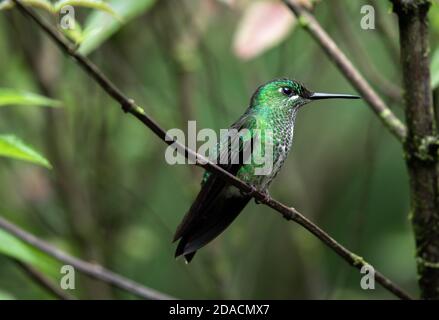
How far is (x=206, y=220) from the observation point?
1.96 m

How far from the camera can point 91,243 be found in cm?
371

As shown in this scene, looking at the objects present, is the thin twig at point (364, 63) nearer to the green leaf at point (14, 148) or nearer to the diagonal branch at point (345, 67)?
the diagonal branch at point (345, 67)

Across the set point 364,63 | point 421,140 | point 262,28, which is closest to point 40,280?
point 262,28

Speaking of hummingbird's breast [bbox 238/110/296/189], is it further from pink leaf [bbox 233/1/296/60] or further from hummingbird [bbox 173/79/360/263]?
pink leaf [bbox 233/1/296/60]

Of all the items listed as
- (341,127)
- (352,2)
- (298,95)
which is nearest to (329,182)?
(341,127)

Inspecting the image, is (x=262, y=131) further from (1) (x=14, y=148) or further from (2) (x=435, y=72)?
(1) (x=14, y=148)

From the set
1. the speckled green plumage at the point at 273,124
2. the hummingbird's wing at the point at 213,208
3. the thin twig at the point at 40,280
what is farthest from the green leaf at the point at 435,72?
the thin twig at the point at 40,280

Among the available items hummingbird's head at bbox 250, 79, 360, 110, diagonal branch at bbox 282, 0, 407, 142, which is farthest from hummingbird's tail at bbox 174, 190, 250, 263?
diagonal branch at bbox 282, 0, 407, 142

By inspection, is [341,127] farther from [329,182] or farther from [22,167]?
[22,167]

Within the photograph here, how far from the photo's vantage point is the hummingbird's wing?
174 cm

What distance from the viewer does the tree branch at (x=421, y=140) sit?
75.2 inches

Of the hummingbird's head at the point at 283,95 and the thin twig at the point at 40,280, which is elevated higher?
the hummingbird's head at the point at 283,95

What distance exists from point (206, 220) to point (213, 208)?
7 centimetres

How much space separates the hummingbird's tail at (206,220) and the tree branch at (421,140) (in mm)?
507
